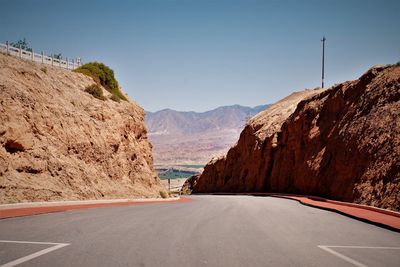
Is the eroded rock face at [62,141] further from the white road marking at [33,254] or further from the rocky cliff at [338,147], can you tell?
the rocky cliff at [338,147]

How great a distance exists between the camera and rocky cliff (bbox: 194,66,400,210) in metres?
20.1

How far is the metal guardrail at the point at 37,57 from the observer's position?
96.3ft

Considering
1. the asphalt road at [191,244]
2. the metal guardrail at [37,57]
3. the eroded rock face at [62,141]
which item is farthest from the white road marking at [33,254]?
the metal guardrail at [37,57]

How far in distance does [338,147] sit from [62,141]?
65.8 ft

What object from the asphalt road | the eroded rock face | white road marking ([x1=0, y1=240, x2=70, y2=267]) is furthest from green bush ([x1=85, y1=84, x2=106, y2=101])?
white road marking ([x1=0, y1=240, x2=70, y2=267])

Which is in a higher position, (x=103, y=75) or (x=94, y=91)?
(x=103, y=75)

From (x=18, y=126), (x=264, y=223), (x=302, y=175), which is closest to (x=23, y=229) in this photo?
(x=264, y=223)

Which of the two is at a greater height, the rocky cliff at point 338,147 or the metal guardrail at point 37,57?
the metal guardrail at point 37,57

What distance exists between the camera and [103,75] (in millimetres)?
39844

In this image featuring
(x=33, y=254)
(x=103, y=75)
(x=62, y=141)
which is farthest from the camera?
(x=103, y=75)

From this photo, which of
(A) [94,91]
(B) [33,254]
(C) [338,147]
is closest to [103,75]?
(A) [94,91]

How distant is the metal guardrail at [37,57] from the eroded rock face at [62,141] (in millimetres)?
1822

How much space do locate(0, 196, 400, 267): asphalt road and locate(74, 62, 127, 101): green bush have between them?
2882 centimetres

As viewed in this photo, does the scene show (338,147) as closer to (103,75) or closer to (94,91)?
(94,91)
